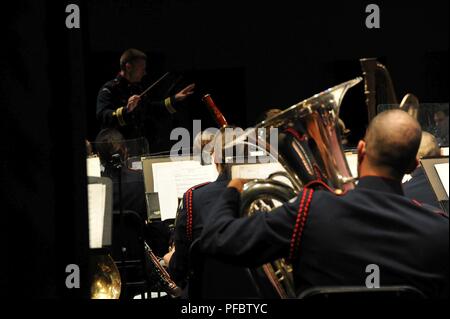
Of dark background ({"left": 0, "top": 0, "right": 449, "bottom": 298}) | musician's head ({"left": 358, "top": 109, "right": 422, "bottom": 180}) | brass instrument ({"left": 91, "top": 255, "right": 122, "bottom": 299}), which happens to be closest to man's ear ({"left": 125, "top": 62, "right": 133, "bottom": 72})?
dark background ({"left": 0, "top": 0, "right": 449, "bottom": 298})

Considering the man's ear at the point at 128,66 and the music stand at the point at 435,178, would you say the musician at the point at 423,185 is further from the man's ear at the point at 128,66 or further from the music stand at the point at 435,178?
the man's ear at the point at 128,66

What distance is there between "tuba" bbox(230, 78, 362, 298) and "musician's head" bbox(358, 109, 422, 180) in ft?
0.37

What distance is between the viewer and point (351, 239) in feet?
5.89

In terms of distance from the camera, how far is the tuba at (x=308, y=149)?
6.74 ft

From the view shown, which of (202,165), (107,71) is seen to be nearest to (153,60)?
(107,71)

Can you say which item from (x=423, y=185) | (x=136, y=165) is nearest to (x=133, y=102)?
(x=136, y=165)

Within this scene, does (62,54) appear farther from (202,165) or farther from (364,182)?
(202,165)

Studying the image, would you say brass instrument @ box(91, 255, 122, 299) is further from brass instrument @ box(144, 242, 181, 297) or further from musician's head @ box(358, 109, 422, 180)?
musician's head @ box(358, 109, 422, 180)

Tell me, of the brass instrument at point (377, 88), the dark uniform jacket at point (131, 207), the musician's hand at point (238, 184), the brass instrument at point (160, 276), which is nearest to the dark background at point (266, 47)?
the dark uniform jacket at point (131, 207)

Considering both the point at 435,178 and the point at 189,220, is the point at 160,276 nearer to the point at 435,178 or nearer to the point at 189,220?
the point at 189,220

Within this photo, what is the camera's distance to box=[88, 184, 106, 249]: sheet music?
2408 millimetres

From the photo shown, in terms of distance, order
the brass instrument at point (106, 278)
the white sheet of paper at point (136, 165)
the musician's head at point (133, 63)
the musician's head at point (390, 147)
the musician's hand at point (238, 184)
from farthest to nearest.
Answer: the musician's head at point (133, 63) → the white sheet of paper at point (136, 165) → the brass instrument at point (106, 278) → the musician's hand at point (238, 184) → the musician's head at point (390, 147)

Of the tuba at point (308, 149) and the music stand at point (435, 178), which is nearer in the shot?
the tuba at point (308, 149)

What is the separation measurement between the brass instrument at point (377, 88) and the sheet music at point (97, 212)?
3.10 ft
